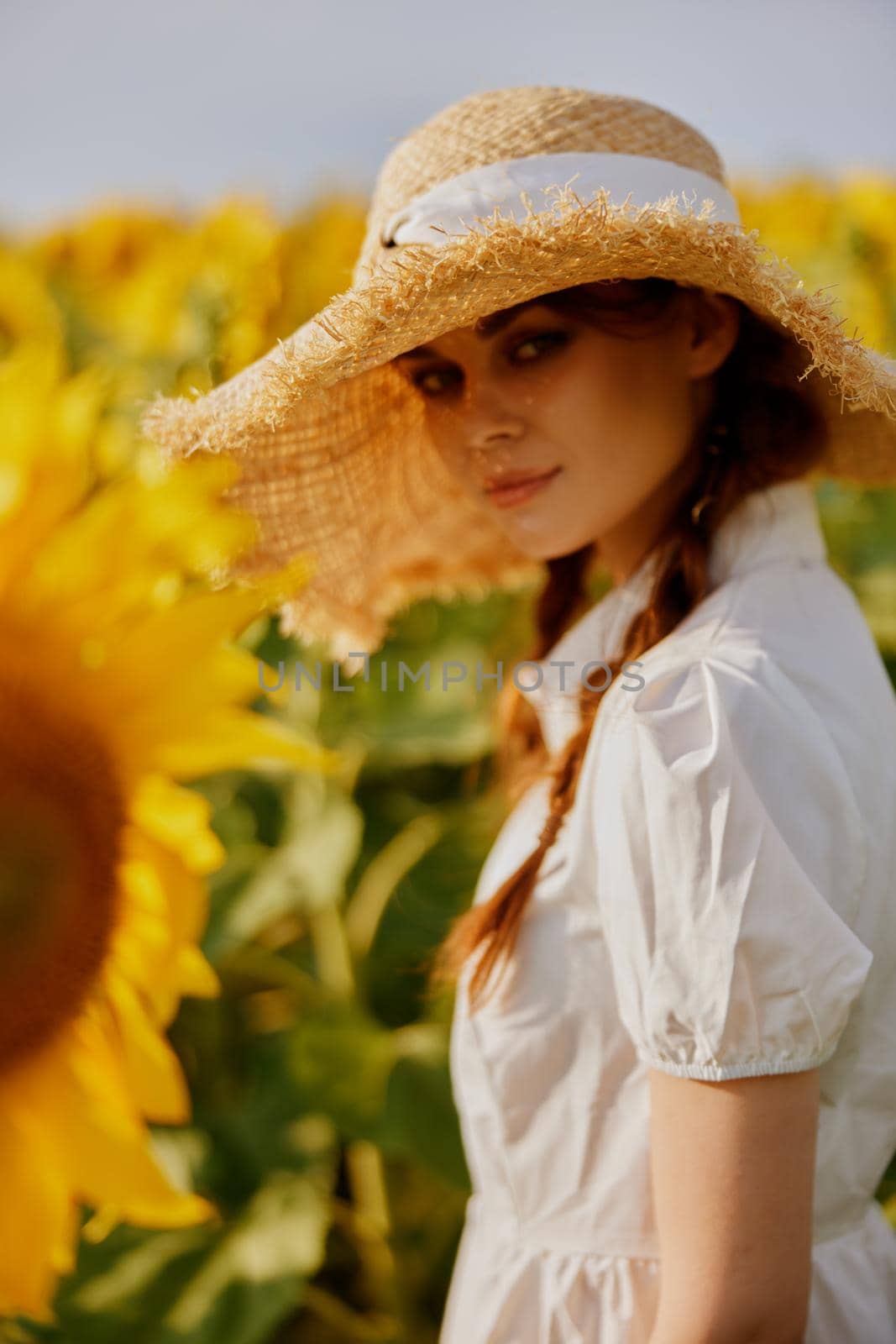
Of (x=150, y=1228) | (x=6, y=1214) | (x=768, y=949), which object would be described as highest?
(x=768, y=949)

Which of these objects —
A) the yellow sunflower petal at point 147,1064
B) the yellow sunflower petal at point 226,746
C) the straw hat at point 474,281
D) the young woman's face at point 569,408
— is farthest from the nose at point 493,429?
the yellow sunflower petal at point 147,1064

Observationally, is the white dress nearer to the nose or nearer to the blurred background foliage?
the nose

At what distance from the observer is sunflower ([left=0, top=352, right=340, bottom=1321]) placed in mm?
720

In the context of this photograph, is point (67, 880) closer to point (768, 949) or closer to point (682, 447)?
point (768, 949)

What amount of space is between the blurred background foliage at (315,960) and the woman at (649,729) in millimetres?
316

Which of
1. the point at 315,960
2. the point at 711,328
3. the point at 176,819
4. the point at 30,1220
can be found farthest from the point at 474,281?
the point at 315,960

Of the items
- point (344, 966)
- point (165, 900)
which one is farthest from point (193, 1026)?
point (165, 900)

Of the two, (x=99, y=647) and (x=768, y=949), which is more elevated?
(x=99, y=647)

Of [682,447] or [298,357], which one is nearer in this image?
[298,357]

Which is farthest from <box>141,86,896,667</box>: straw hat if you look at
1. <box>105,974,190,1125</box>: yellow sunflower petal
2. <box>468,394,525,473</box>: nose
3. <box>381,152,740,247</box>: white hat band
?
<box>105,974,190,1125</box>: yellow sunflower petal

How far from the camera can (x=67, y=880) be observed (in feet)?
2.65

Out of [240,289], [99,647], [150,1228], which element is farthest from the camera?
[150,1228]

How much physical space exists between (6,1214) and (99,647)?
1.20 ft

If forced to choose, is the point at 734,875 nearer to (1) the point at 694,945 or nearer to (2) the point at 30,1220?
(1) the point at 694,945
